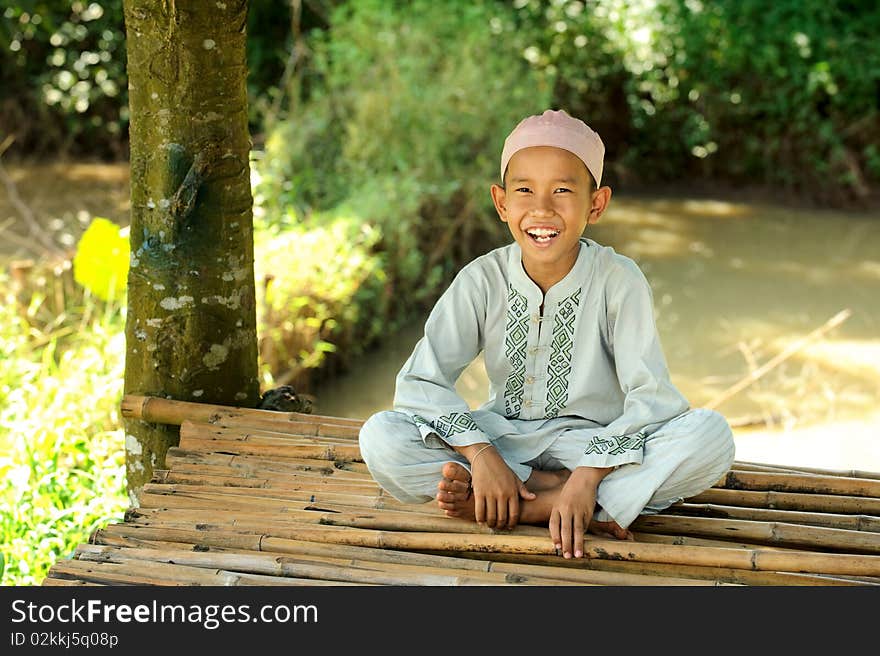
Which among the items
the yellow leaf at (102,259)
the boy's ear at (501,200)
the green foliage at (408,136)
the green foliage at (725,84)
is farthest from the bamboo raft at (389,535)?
the green foliage at (725,84)

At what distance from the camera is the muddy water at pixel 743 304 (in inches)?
191

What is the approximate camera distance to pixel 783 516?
2.33 m

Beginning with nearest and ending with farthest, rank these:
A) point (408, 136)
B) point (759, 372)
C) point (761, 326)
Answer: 1. point (759, 372)
2. point (761, 326)
3. point (408, 136)

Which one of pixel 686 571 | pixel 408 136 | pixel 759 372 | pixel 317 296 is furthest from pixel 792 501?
pixel 408 136

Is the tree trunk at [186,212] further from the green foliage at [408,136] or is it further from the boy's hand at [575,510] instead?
the green foliage at [408,136]

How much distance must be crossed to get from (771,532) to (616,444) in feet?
1.12

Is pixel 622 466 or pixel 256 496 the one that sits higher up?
pixel 622 466

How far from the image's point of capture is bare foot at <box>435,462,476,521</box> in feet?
7.32

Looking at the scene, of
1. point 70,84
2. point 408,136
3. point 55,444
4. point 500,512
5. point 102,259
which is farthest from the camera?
point 70,84

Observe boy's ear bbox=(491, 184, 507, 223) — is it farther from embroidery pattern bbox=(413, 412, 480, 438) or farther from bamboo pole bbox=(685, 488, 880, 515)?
bamboo pole bbox=(685, 488, 880, 515)

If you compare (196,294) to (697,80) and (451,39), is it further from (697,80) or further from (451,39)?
(697,80)

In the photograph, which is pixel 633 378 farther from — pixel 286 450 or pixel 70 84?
pixel 70 84

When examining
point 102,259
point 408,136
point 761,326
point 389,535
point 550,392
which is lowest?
point 389,535
